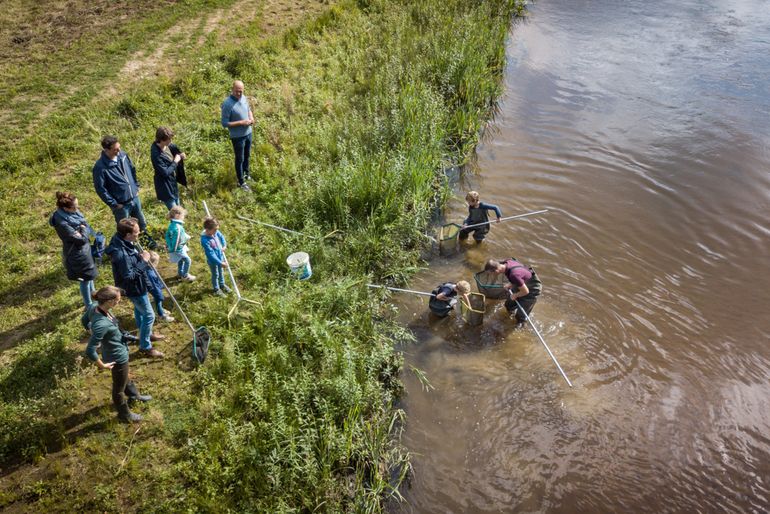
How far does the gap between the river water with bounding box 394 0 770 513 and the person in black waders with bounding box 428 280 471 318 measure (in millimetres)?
306

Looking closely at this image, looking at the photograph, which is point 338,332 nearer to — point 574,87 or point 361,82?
point 361,82

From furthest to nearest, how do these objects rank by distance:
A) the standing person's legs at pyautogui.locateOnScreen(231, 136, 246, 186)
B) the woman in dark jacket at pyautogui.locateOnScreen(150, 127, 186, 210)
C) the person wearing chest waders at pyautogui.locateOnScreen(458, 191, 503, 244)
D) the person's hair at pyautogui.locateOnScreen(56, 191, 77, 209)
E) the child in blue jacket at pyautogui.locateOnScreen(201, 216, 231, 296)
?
the standing person's legs at pyautogui.locateOnScreen(231, 136, 246, 186)
the person wearing chest waders at pyautogui.locateOnScreen(458, 191, 503, 244)
the woman in dark jacket at pyautogui.locateOnScreen(150, 127, 186, 210)
the child in blue jacket at pyautogui.locateOnScreen(201, 216, 231, 296)
the person's hair at pyautogui.locateOnScreen(56, 191, 77, 209)

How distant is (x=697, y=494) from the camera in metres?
6.03

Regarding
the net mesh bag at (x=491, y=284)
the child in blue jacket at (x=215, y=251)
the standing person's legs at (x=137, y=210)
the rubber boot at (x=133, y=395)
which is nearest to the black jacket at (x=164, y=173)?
the standing person's legs at (x=137, y=210)

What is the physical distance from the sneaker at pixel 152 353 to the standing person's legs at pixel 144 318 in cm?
6

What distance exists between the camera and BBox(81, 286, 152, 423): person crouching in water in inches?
220

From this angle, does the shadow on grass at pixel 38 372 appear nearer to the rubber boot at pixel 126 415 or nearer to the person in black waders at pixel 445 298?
the rubber boot at pixel 126 415

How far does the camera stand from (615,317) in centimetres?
820

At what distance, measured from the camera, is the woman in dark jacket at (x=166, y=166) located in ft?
26.5

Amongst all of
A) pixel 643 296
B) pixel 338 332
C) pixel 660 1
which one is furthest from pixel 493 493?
pixel 660 1

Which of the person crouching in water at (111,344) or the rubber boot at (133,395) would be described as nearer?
the person crouching in water at (111,344)

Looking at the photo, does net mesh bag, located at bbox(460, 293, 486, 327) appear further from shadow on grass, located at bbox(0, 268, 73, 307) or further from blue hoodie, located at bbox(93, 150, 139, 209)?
shadow on grass, located at bbox(0, 268, 73, 307)

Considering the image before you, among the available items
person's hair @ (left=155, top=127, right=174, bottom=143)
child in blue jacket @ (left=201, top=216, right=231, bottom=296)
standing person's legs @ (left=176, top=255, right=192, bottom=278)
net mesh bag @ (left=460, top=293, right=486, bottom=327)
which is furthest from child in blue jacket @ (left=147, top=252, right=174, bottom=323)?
net mesh bag @ (left=460, top=293, right=486, bottom=327)

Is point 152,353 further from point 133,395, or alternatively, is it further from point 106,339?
point 106,339
